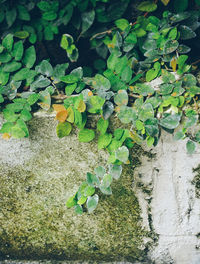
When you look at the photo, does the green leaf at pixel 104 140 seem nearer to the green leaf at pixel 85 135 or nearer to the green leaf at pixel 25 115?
the green leaf at pixel 85 135

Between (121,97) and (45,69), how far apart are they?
32 centimetres

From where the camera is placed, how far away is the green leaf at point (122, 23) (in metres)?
0.97

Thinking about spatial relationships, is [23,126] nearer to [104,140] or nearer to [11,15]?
[104,140]

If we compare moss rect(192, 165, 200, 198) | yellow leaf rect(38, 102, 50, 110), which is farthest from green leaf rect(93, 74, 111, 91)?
moss rect(192, 165, 200, 198)

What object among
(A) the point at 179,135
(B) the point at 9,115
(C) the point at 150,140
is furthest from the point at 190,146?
(B) the point at 9,115

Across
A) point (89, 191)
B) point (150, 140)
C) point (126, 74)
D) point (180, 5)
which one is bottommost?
point (89, 191)

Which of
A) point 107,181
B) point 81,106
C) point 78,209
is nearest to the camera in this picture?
point 81,106

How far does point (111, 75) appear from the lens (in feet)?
3.22

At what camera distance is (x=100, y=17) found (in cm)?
98

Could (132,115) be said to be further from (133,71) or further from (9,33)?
(9,33)

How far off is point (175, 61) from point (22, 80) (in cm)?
63

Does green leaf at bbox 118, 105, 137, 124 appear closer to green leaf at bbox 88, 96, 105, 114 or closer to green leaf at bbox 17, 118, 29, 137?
green leaf at bbox 88, 96, 105, 114

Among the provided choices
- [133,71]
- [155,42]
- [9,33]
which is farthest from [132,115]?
[9,33]

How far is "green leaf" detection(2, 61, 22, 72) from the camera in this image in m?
0.99
